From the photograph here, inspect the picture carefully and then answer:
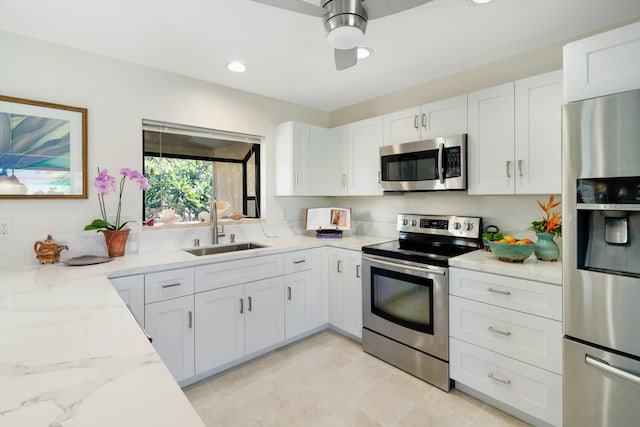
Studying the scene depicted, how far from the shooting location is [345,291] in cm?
284

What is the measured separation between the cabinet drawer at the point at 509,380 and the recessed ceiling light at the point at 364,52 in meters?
2.11

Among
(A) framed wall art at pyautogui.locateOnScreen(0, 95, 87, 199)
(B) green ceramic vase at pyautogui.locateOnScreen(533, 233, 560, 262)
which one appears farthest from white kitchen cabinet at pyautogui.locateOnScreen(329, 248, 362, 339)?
(A) framed wall art at pyautogui.locateOnScreen(0, 95, 87, 199)

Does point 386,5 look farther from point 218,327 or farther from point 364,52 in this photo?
point 218,327

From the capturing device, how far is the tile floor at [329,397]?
6.11 feet

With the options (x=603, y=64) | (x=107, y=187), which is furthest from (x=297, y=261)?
(x=603, y=64)

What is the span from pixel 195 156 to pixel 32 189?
3.96ft

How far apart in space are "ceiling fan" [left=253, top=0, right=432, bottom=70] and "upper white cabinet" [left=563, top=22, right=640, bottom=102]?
861 millimetres

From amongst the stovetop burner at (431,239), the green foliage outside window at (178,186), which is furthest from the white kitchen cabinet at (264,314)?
the green foliage outside window at (178,186)

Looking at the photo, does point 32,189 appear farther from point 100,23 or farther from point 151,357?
point 151,357

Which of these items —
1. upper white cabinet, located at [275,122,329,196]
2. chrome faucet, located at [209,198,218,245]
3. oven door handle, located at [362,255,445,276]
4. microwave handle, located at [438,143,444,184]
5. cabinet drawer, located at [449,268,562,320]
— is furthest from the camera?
upper white cabinet, located at [275,122,329,196]

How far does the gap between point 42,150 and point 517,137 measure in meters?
3.23

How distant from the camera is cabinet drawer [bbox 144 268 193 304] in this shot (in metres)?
1.96

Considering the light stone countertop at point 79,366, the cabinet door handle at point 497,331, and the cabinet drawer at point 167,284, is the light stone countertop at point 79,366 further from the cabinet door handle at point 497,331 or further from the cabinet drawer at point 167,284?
the cabinet door handle at point 497,331

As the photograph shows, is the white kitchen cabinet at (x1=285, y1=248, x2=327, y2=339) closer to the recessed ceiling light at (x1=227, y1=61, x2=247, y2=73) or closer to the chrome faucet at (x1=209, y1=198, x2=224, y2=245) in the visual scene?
the chrome faucet at (x1=209, y1=198, x2=224, y2=245)
